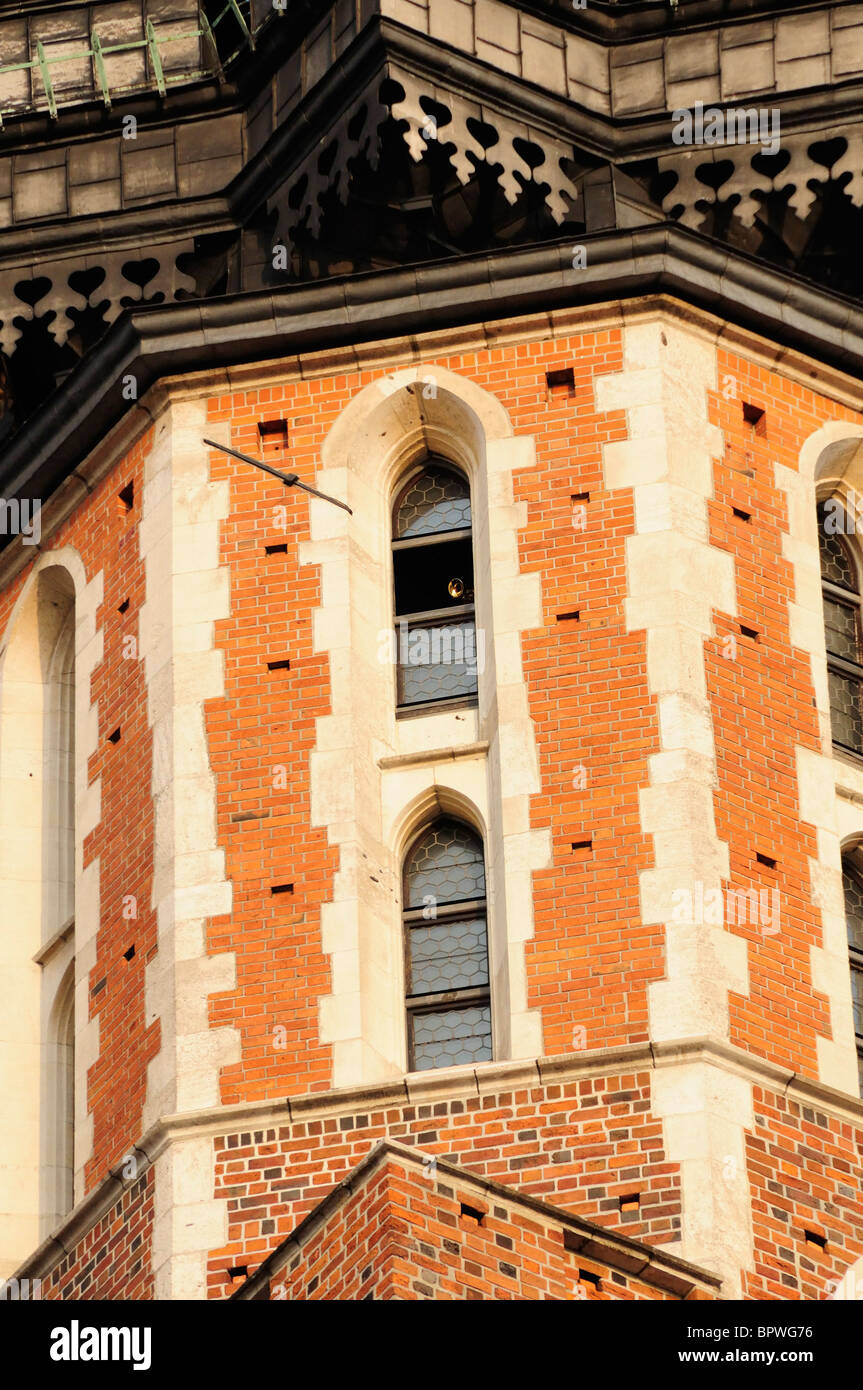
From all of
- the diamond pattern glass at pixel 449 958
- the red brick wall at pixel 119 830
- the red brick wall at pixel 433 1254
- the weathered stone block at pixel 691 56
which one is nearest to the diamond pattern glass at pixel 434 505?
the red brick wall at pixel 119 830

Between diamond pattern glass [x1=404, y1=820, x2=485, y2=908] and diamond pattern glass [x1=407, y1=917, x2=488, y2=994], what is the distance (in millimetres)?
246

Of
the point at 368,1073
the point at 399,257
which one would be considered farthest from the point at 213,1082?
the point at 399,257

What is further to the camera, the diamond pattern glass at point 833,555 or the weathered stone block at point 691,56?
the weathered stone block at point 691,56

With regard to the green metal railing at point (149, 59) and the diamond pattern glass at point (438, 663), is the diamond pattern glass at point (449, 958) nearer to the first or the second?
the diamond pattern glass at point (438, 663)

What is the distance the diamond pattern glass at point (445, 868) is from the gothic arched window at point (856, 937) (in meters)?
2.70

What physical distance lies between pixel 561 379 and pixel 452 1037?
5369 mm

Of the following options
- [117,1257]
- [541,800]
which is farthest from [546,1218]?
[541,800]

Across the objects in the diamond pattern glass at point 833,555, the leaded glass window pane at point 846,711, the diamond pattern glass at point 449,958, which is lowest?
the diamond pattern glass at point 449,958

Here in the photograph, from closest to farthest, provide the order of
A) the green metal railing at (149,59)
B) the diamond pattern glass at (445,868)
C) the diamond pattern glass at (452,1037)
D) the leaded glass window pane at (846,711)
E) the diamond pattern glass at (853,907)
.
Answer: the diamond pattern glass at (452,1037)
the diamond pattern glass at (445,868)
the diamond pattern glass at (853,907)
the leaded glass window pane at (846,711)
the green metal railing at (149,59)

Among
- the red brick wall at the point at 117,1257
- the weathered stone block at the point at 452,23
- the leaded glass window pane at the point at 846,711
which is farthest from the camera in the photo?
the weathered stone block at the point at 452,23

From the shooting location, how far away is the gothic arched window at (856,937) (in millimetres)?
41312

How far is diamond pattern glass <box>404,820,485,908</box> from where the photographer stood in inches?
1641
